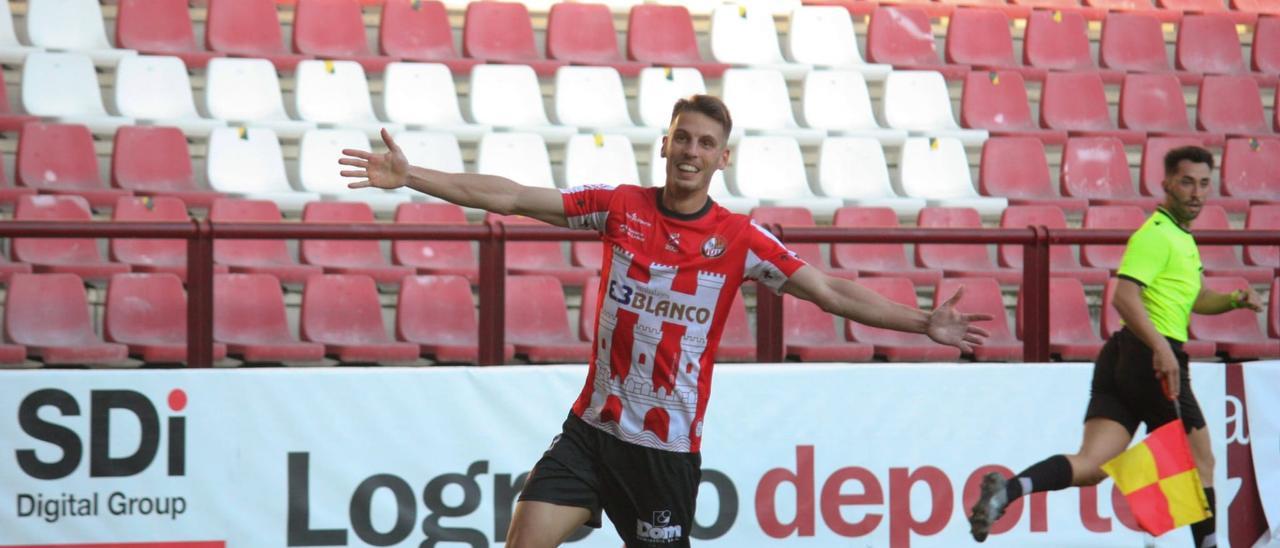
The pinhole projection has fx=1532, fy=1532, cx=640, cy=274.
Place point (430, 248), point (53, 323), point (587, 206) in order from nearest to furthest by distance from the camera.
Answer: point (587, 206), point (53, 323), point (430, 248)

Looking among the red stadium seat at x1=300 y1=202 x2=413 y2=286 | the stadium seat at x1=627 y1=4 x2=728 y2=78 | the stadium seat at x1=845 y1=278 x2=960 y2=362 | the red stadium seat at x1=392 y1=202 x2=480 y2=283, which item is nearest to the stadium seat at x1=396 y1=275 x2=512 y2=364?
the red stadium seat at x1=300 y1=202 x2=413 y2=286

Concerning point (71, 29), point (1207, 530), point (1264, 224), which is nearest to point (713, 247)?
point (1207, 530)

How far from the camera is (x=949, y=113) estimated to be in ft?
37.9

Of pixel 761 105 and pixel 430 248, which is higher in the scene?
pixel 761 105

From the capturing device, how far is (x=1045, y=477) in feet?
22.2

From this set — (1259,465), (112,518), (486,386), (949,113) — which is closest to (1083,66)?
(949,113)

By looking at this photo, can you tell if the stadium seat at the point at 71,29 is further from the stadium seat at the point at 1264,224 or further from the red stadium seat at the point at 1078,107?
the stadium seat at the point at 1264,224

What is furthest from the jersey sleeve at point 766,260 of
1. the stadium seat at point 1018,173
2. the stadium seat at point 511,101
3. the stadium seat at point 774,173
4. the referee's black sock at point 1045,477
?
the stadium seat at point 1018,173

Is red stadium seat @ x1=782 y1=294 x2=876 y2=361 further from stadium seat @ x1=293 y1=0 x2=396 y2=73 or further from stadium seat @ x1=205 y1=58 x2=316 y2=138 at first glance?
stadium seat @ x1=293 y1=0 x2=396 y2=73

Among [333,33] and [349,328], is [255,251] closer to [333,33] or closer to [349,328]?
[349,328]

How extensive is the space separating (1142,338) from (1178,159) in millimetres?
903

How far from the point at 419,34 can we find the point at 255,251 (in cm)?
267

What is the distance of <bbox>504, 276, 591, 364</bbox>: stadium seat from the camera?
8.84 m

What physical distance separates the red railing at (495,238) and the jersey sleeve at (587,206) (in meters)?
2.29
